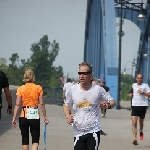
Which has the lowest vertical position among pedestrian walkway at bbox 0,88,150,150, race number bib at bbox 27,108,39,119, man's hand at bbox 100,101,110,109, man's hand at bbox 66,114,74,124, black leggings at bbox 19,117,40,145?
pedestrian walkway at bbox 0,88,150,150

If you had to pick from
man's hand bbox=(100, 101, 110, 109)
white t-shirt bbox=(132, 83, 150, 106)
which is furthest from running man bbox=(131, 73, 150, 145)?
man's hand bbox=(100, 101, 110, 109)

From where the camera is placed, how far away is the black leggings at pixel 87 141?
809 cm

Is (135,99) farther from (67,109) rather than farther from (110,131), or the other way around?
(67,109)

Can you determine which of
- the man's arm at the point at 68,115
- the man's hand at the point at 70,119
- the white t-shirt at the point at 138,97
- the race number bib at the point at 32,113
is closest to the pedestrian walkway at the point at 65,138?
the white t-shirt at the point at 138,97

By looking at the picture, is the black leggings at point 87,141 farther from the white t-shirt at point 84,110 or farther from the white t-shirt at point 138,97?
the white t-shirt at point 138,97

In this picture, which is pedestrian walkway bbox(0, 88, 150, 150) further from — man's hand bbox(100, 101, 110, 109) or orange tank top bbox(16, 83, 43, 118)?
man's hand bbox(100, 101, 110, 109)

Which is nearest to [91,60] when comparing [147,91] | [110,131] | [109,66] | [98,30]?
[98,30]

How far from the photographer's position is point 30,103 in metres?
10.5

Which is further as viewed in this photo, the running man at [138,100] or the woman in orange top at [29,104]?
the running man at [138,100]

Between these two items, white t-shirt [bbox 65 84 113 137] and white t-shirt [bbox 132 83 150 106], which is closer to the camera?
white t-shirt [bbox 65 84 113 137]

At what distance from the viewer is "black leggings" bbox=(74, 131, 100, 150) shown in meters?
8.09

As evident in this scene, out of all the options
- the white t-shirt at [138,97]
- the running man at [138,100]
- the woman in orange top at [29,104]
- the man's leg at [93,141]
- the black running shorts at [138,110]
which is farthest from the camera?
the black running shorts at [138,110]

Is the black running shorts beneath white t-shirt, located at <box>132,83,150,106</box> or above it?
beneath

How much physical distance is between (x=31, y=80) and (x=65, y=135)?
696cm
